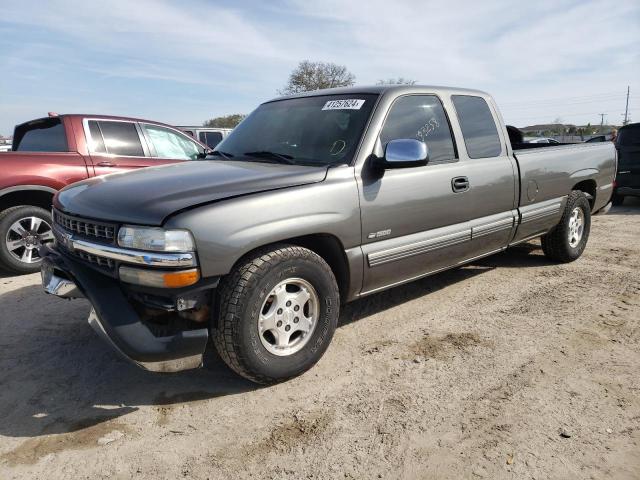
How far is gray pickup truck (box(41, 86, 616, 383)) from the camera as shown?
236 cm

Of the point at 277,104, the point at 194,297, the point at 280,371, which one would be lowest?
the point at 280,371

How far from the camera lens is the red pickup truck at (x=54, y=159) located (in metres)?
4.89

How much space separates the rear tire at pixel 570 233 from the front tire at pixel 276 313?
10.7ft

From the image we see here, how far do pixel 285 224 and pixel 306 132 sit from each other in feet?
3.40

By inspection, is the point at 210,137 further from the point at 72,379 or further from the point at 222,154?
the point at 72,379

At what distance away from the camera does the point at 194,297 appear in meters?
2.39

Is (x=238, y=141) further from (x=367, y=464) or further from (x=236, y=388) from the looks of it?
(x=367, y=464)

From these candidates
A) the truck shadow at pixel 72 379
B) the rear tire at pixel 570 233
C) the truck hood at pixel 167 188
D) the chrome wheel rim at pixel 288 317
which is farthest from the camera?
the rear tire at pixel 570 233

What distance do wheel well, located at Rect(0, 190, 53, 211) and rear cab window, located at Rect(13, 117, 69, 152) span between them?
587 millimetres

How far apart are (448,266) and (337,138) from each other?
1430 millimetres

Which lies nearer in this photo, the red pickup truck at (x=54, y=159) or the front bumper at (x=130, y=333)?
the front bumper at (x=130, y=333)

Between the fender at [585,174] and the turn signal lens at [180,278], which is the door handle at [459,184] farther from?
the turn signal lens at [180,278]

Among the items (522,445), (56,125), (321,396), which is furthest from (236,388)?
(56,125)

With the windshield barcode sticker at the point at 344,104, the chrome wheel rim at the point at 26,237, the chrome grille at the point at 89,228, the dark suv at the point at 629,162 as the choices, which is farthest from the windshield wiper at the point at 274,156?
the dark suv at the point at 629,162
